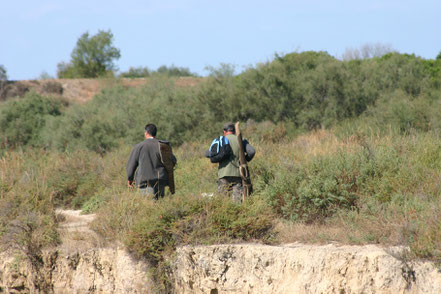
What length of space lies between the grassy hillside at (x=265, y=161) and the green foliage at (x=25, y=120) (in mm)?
75

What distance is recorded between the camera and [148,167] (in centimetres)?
985

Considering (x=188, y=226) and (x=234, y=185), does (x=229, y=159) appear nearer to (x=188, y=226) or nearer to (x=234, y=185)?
(x=234, y=185)

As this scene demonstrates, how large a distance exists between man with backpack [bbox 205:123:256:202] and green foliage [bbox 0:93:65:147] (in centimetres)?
1764

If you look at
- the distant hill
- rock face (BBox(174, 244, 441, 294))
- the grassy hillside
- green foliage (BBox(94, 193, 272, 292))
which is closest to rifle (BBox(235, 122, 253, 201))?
the grassy hillside

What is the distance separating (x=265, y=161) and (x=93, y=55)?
48377 millimetres

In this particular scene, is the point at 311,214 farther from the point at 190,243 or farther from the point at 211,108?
the point at 211,108

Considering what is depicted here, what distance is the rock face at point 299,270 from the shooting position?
7172 mm

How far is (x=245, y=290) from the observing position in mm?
8484

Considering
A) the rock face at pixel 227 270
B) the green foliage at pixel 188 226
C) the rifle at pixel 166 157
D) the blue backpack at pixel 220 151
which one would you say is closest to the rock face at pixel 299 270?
the rock face at pixel 227 270

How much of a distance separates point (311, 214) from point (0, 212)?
5.94m

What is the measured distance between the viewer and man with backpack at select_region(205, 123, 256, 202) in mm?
10266

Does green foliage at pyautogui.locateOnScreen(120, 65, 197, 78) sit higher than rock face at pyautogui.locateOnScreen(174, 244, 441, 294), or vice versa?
green foliage at pyautogui.locateOnScreen(120, 65, 197, 78)

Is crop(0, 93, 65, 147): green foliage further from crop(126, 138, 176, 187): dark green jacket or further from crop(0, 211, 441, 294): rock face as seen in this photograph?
crop(126, 138, 176, 187): dark green jacket

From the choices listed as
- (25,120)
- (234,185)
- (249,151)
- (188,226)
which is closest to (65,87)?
(25,120)
